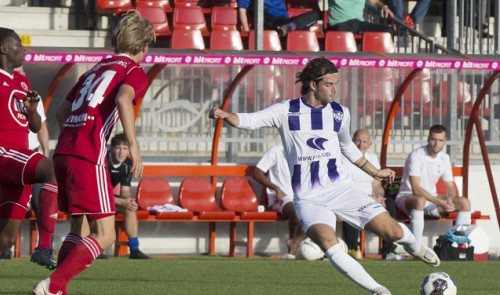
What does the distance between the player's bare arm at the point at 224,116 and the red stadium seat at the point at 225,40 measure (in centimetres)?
746

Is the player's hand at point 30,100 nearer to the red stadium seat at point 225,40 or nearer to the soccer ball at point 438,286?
the soccer ball at point 438,286

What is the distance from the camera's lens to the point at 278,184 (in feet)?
44.9

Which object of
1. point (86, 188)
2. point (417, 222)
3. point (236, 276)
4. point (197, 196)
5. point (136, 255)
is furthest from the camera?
point (197, 196)

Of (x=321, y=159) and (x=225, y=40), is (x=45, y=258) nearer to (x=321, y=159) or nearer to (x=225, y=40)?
(x=321, y=159)

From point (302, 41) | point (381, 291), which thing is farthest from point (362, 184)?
point (381, 291)

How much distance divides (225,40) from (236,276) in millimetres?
5599

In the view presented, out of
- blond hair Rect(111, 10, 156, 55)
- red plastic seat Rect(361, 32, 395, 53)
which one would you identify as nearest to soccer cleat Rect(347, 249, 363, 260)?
red plastic seat Rect(361, 32, 395, 53)

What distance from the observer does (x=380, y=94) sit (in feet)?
46.8

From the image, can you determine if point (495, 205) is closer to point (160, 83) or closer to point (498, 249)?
point (498, 249)

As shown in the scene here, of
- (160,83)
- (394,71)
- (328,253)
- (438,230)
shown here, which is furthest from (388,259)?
(328,253)

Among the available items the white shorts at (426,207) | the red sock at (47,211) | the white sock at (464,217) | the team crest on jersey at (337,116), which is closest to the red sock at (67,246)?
the red sock at (47,211)

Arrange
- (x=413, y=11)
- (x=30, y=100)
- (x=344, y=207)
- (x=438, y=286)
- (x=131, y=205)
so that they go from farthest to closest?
(x=413, y=11)
(x=131, y=205)
(x=344, y=207)
(x=438, y=286)
(x=30, y=100)

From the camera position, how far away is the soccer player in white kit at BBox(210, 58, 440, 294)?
8.54m

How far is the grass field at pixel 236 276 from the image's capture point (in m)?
9.55
